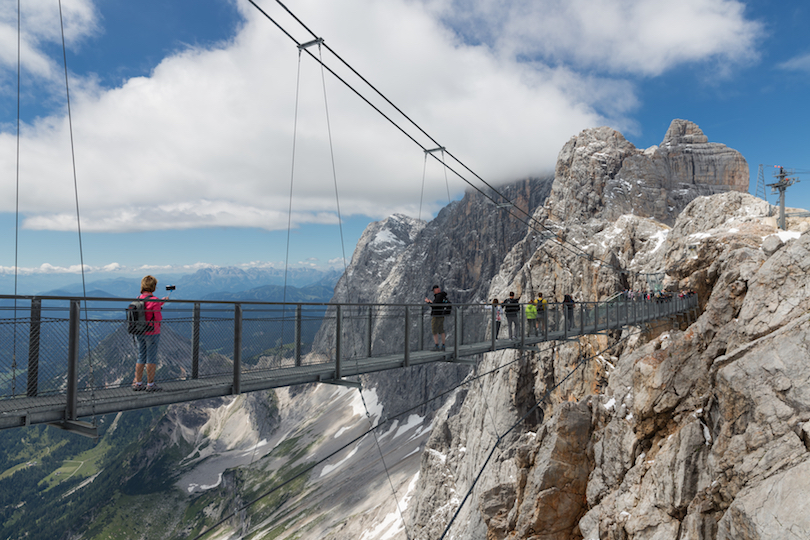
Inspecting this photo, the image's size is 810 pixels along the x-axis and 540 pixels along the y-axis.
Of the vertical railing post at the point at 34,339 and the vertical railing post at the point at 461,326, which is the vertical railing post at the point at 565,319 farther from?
the vertical railing post at the point at 34,339

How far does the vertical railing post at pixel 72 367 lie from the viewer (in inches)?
200

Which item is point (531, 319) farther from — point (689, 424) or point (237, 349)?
point (237, 349)

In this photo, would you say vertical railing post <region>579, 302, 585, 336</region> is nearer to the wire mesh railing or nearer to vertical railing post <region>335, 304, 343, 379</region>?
the wire mesh railing

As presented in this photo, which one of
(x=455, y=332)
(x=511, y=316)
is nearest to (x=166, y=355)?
(x=455, y=332)

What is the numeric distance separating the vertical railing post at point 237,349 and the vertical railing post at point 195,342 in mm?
512

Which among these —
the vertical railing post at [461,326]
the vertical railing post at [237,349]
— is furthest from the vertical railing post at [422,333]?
the vertical railing post at [237,349]

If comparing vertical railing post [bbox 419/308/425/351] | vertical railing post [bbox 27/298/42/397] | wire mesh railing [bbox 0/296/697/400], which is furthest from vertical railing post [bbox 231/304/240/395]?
vertical railing post [bbox 419/308/425/351]

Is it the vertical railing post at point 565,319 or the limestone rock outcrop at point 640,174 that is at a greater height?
the limestone rock outcrop at point 640,174

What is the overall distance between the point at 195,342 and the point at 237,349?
0.61 metres

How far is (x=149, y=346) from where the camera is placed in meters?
6.05

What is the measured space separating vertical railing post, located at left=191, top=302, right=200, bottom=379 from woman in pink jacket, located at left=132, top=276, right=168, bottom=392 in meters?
0.44

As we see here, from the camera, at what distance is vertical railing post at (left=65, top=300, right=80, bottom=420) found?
5.09 m

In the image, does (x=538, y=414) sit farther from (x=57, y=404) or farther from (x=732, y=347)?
(x=57, y=404)

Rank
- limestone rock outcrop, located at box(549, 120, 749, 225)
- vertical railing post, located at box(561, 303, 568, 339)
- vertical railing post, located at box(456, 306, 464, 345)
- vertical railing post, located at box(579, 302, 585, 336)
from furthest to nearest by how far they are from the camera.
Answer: limestone rock outcrop, located at box(549, 120, 749, 225)
vertical railing post, located at box(579, 302, 585, 336)
vertical railing post, located at box(561, 303, 568, 339)
vertical railing post, located at box(456, 306, 464, 345)
